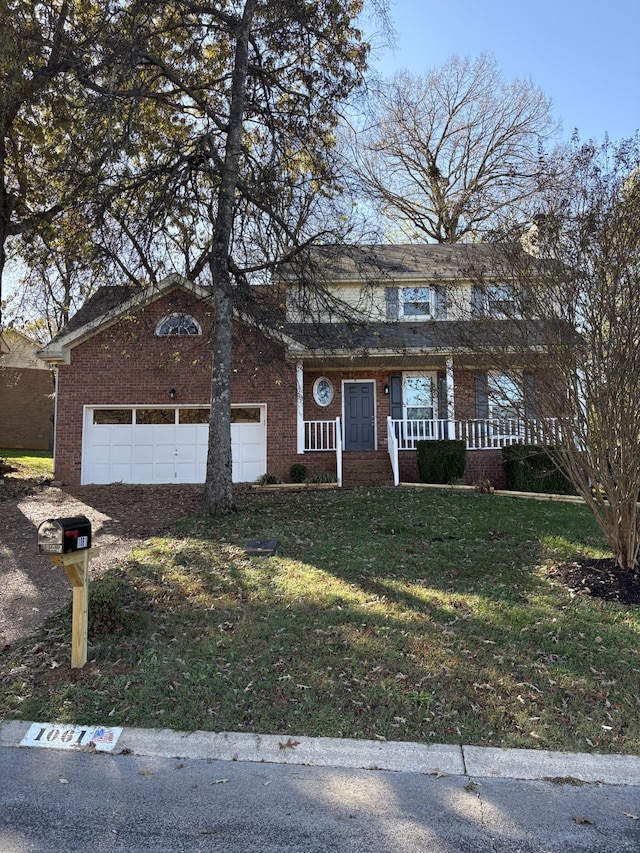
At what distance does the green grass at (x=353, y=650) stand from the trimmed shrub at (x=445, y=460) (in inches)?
205

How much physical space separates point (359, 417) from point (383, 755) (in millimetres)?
12039

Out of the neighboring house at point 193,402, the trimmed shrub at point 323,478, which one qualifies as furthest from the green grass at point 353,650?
the neighboring house at point 193,402

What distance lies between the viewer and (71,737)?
361 cm

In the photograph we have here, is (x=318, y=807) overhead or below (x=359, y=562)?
below

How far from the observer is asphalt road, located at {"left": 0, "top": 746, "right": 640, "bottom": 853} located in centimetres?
262

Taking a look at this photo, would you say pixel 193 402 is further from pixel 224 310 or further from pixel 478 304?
pixel 478 304

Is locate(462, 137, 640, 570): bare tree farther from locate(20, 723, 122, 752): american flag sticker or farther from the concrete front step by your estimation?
the concrete front step

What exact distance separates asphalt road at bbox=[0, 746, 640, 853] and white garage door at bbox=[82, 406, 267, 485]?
10918 mm

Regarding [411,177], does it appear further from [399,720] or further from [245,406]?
[399,720]

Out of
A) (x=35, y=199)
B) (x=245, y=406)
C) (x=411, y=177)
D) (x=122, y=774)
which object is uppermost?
(x=411, y=177)

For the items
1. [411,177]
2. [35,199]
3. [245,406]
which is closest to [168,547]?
[245,406]

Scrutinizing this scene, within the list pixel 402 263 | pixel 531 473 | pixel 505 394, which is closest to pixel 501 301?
pixel 505 394

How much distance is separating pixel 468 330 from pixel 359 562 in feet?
10.5

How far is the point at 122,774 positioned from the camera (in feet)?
10.6
